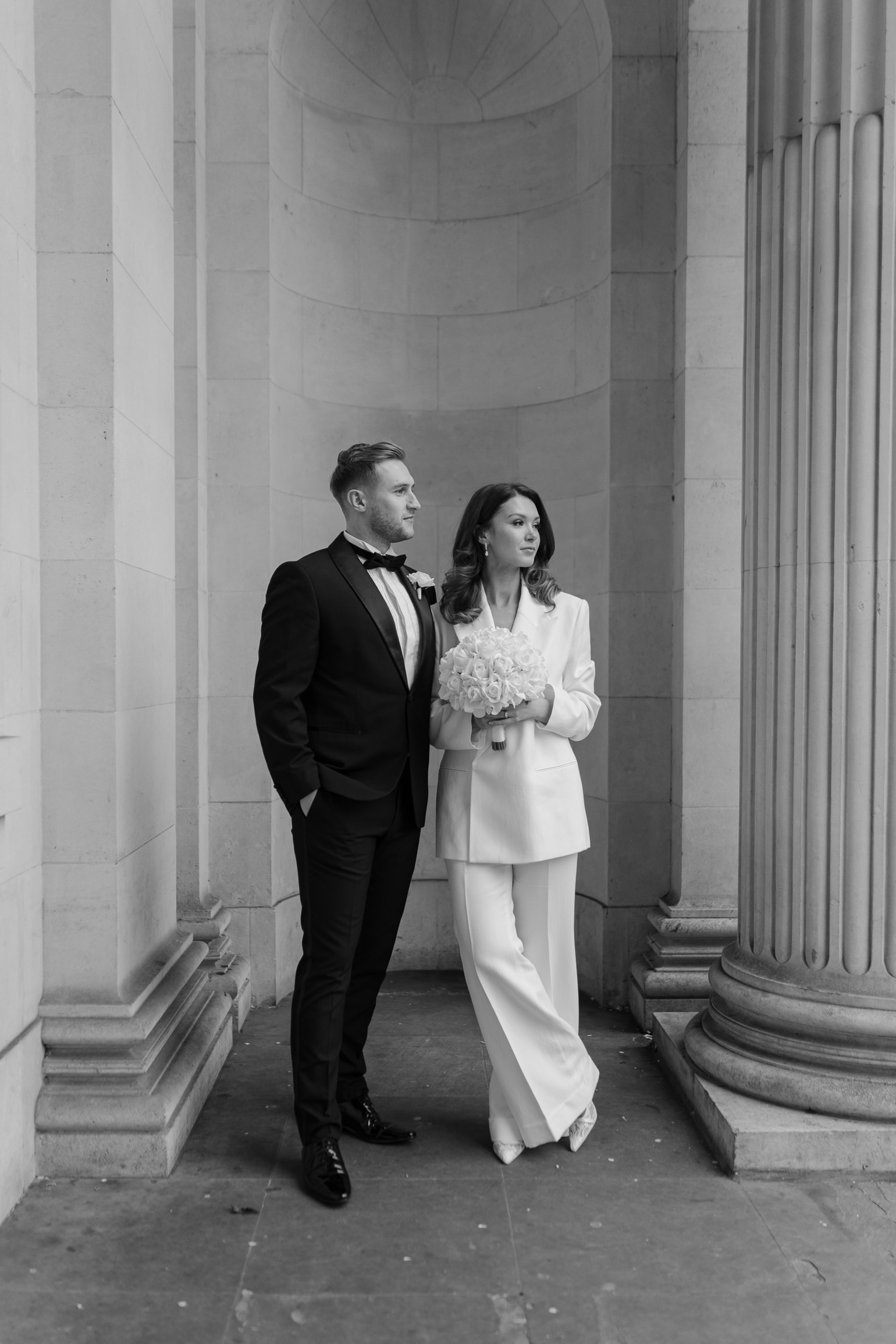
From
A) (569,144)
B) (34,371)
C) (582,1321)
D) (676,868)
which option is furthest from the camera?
(569,144)

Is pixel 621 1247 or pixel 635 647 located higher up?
pixel 635 647

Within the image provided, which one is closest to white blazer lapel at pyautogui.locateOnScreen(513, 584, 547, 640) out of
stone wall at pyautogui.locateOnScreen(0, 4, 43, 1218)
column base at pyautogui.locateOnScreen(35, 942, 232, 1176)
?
stone wall at pyautogui.locateOnScreen(0, 4, 43, 1218)

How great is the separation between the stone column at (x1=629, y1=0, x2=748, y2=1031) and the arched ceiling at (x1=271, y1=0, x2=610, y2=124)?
798 mm

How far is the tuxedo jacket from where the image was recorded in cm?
377

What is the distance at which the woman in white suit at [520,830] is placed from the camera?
3.97 meters

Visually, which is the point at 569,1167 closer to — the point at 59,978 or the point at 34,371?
the point at 59,978

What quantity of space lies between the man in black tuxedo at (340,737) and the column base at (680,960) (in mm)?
1754

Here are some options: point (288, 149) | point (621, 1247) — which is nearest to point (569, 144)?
point (288, 149)

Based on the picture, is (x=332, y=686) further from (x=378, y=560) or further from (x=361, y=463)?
(x=361, y=463)

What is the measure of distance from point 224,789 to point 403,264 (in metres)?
3.09

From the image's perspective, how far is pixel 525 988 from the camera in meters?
3.96

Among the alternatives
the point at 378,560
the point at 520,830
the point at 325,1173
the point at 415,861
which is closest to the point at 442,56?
the point at 378,560

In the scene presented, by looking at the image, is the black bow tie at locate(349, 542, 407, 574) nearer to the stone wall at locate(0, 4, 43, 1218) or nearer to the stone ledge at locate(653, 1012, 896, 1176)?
the stone wall at locate(0, 4, 43, 1218)

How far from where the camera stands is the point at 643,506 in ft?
19.4
